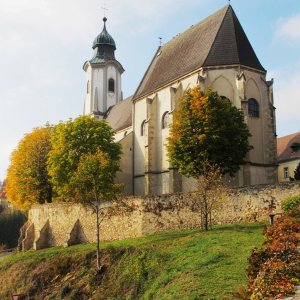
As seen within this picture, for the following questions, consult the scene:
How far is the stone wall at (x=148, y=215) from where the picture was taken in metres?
24.6

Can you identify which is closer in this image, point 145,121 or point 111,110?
point 145,121

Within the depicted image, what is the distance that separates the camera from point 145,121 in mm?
41688

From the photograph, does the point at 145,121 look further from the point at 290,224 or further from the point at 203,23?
the point at 290,224

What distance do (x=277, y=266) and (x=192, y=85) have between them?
85.5 ft

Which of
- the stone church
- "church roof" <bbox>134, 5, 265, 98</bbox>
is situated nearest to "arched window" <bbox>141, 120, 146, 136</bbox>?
the stone church

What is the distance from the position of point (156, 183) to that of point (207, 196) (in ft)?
49.5

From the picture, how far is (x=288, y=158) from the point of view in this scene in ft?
141

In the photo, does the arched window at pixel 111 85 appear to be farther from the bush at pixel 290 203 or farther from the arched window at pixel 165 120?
the bush at pixel 290 203

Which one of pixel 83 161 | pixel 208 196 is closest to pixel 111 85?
pixel 83 161

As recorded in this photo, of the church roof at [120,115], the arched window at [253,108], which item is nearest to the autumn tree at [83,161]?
the church roof at [120,115]

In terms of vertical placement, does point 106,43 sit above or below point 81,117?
above

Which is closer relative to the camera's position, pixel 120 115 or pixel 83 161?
pixel 83 161

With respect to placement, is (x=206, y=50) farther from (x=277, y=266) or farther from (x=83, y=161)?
(x=277, y=266)

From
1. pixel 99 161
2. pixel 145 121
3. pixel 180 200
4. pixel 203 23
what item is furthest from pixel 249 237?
pixel 203 23
